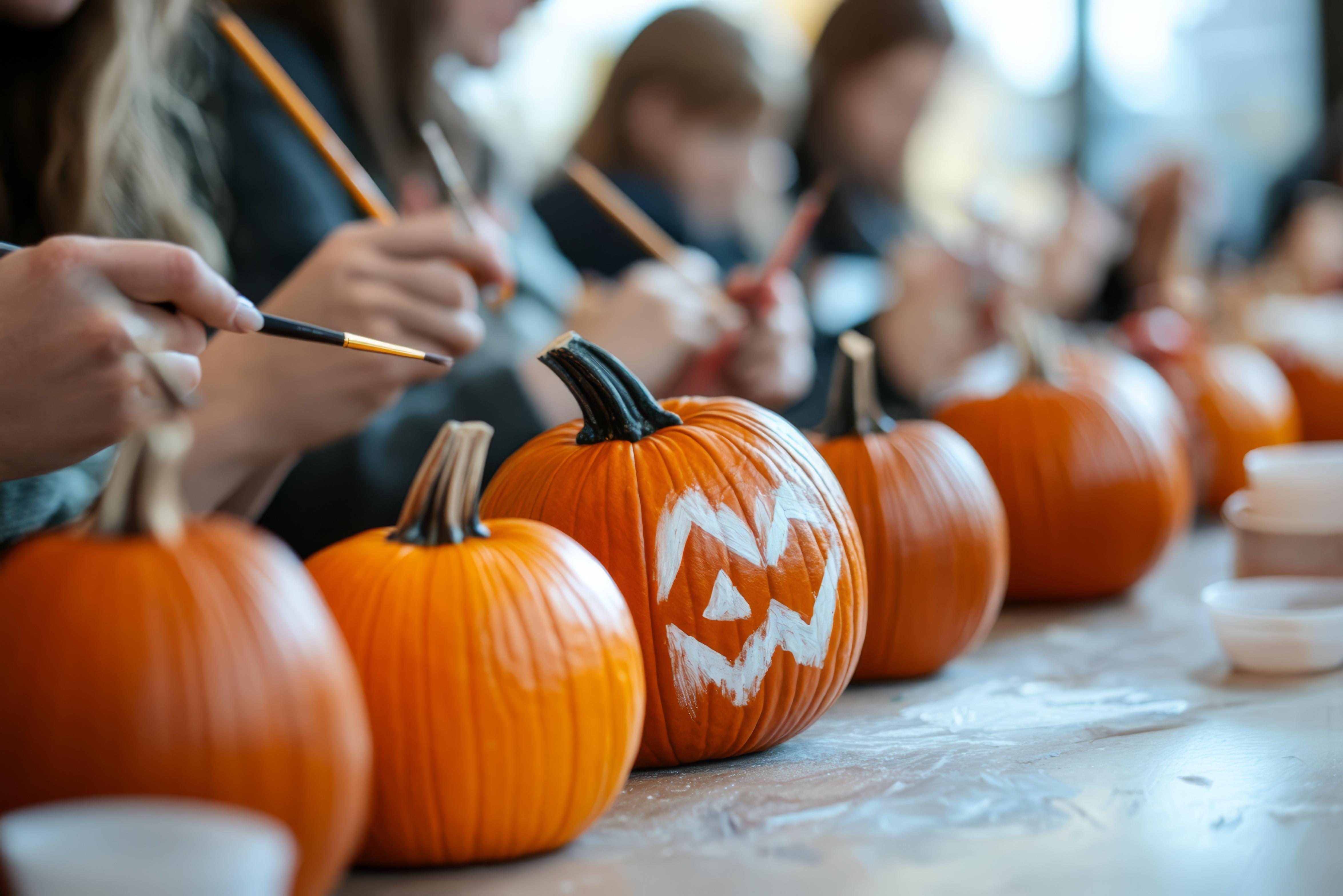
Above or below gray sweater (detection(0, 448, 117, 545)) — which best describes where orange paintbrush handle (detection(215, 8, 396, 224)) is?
above

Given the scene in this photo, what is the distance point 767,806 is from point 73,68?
2.61ft

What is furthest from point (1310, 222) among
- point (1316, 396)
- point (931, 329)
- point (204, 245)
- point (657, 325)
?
point (204, 245)

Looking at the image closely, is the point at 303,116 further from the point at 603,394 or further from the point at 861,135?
the point at 861,135

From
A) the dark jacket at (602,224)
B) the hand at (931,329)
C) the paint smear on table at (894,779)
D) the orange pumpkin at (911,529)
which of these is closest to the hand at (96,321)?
the paint smear on table at (894,779)

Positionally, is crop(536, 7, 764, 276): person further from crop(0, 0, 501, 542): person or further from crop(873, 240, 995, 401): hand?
crop(0, 0, 501, 542): person

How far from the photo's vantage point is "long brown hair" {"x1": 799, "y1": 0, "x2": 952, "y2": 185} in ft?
7.36

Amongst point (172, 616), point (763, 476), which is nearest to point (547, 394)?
point (763, 476)

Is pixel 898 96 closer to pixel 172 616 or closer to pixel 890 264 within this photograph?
pixel 890 264

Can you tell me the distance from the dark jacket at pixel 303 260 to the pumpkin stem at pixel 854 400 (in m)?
0.30

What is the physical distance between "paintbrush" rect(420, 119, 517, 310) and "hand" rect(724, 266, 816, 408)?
0.36 metres

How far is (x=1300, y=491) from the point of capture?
998 millimetres

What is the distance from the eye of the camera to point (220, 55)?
1.19 m

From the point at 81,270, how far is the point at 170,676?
0.87 ft

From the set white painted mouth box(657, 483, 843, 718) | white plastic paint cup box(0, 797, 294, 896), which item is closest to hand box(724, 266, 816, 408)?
white painted mouth box(657, 483, 843, 718)
